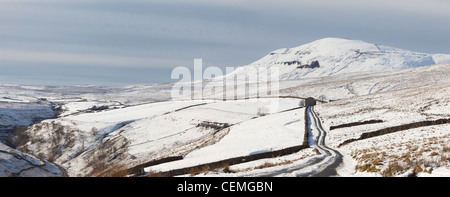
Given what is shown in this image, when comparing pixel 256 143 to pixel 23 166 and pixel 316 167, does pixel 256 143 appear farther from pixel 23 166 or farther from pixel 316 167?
pixel 23 166

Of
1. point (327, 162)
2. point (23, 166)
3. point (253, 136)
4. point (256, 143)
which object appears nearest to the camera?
point (327, 162)

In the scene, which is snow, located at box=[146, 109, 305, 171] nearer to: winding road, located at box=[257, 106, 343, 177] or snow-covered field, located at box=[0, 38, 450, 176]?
snow-covered field, located at box=[0, 38, 450, 176]

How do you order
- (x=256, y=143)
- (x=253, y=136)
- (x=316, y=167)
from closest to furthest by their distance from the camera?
(x=316, y=167), (x=256, y=143), (x=253, y=136)

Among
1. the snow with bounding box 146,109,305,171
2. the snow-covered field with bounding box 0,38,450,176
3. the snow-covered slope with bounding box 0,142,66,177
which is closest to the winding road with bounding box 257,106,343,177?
the snow-covered field with bounding box 0,38,450,176

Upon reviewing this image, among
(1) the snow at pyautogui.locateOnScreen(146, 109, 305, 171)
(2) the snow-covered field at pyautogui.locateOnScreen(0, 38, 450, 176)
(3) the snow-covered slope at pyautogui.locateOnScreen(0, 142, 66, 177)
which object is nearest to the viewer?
(2) the snow-covered field at pyautogui.locateOnScreen(0, 38, 450, 176)

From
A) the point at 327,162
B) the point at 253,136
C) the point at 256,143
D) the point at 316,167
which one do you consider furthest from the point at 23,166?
the point at 316,167

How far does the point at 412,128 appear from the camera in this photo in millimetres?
36125

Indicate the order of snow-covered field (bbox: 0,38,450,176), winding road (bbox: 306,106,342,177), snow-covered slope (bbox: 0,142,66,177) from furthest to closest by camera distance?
snow-covered slope (bbox: 0,142,66,177) < snow-covered field (bbox: 0,38,450,176) < winding road (bbox: 306,106,342,177)

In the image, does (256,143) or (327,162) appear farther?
(256,143)

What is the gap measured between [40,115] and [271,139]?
146 meters

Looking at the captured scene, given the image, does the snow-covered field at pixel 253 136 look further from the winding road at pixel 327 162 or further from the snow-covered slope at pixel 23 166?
the winding road at pixel 327 162
